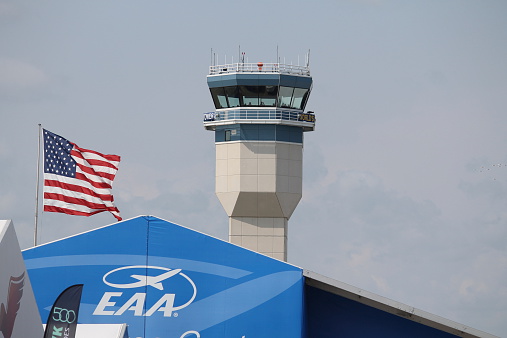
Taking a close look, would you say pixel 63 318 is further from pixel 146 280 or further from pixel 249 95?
pixel 249 95

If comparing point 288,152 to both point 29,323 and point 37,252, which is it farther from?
point 29,323

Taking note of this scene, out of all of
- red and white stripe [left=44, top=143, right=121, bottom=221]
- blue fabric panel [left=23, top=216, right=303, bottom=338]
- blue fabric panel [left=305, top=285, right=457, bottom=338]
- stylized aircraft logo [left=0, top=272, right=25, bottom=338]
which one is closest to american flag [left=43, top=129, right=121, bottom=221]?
red and white stripe [left=44, top=143, right=121, bottom=221]

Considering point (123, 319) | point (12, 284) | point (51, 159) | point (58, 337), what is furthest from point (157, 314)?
point (12, 284)

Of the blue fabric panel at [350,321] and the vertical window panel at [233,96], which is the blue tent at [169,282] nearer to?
the blue fabric panel at [350,321]

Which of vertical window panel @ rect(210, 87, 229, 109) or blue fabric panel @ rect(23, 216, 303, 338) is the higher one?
vertical window panel @ rect(210, 87, 229, 109)

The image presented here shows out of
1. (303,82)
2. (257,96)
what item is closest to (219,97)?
(257,96)

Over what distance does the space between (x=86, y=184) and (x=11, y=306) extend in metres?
17.0

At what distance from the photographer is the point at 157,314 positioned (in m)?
43.1

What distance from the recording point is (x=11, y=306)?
1031 inches

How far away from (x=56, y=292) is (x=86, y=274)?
4.67 ft

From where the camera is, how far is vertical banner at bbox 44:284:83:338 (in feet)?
98.2

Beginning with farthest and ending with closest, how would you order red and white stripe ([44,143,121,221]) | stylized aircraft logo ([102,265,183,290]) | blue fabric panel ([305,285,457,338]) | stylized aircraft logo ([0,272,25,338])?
blue fabric panel ([305,285,457,338]) → stylized aircraft logo ([102,265,183,290]) → red and white stripe ([44,143,121,221]) → stylized aircraft logo ([0,272,25,338])

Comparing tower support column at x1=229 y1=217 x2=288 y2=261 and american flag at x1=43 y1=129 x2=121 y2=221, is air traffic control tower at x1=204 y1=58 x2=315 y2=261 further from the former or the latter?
american flag at x1=43 y1=129 x2=121 y2=221

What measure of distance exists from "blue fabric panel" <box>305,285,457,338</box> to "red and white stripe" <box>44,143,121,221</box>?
1147cm
